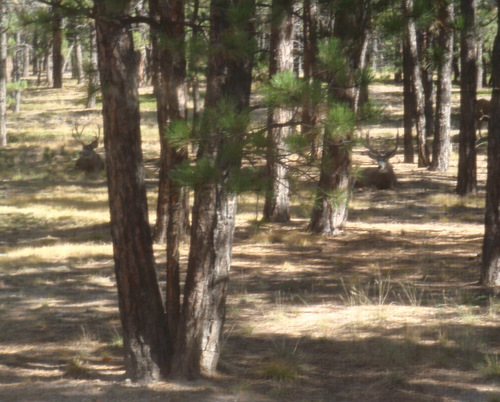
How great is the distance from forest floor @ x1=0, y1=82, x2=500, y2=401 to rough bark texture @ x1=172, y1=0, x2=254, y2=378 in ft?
0.86

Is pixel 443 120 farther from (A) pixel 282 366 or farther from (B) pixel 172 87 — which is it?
(A) pixel 282 366

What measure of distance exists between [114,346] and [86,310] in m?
1.78

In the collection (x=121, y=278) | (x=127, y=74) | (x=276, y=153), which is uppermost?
(x=127, y=74)

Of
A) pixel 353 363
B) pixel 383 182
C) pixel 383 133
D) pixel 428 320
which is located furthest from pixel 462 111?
pixel 383 133

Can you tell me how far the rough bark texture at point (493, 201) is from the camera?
8805mm

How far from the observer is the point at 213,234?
20.4 feet

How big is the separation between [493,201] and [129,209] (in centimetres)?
452

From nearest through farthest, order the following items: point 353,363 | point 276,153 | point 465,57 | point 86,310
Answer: point 276,153, point 353,363, point 86,310, point 465,57

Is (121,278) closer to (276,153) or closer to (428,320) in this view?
(276,153)

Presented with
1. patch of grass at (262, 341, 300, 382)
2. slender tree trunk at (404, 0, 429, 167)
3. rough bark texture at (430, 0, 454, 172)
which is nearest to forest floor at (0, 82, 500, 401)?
patch of grass at (262, 341, 300, 382)

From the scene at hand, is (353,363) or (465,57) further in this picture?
(465,57)

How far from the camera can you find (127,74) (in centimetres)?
618

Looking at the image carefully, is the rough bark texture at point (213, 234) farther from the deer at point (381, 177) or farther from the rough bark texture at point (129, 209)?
the deer at point (381, 177)

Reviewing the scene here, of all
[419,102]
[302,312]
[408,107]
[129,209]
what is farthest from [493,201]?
[408,107]
